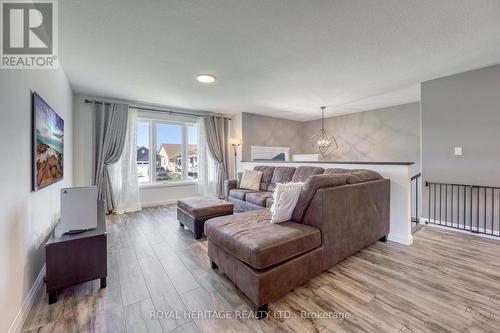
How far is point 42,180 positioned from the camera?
2057 millimetres

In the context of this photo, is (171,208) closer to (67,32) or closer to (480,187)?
(67,32)

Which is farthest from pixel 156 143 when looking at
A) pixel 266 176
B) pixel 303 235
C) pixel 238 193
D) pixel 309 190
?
pixel 303 235

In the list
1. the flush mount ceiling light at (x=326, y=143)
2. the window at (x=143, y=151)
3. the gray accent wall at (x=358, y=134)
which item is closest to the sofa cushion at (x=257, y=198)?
the gray accent wall at (x=358, y=134)

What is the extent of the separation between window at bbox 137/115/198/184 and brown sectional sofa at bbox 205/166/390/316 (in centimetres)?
359

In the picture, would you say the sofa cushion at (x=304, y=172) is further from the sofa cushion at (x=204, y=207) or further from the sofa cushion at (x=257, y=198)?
the sofa cushion at (x=204, y=207)

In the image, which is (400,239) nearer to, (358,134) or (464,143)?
(464,143)

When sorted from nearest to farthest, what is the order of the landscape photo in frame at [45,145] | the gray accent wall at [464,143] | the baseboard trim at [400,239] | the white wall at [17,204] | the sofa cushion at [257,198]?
the white wall at [17,204] → the landscape photo in frame at [45,145] → the baseboard trim at [400,239] → the gray accent wall at [464,143] → the sofa cushion at [257,198]

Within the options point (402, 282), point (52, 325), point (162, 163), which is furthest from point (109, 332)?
point (162, 163)

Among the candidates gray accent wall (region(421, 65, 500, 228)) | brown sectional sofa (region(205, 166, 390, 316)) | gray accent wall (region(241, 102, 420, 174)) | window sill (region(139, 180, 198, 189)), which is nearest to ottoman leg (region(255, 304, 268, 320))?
brown sectional sofa (region(205, 166, 390, 316))

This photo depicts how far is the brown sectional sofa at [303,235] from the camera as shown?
1582 mm

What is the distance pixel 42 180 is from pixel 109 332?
5.28ft

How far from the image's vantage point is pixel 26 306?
157cm

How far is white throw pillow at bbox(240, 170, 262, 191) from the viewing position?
175 inches

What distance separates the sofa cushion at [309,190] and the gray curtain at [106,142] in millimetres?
4008
